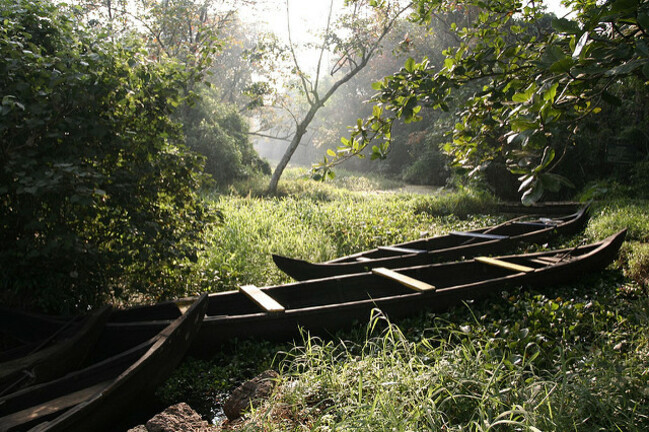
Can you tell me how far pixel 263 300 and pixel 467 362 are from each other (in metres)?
1.69

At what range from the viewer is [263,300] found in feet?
12.0

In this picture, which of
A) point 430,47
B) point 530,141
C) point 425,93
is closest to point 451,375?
point 530,141

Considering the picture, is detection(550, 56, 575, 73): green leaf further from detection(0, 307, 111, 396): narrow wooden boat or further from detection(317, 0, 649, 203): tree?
detection(0, 307, 111, 396): narrow wooden boat

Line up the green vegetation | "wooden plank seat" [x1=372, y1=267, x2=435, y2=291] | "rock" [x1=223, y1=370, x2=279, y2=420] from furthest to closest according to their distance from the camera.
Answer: "wooden plank seat" [x1=372, y1=267, x2=435, y2=291], "rock" [x1=223, y1=370, x2=279, y2=420], the green vegetation

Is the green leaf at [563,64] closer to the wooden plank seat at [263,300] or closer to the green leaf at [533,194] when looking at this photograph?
the green leaf at [533,194]

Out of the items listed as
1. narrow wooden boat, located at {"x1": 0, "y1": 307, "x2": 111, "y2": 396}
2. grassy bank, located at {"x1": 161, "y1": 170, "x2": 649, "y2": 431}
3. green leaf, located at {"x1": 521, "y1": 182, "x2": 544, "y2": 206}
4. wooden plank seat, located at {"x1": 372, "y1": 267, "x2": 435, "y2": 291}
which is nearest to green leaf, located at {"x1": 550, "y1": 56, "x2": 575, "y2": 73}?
green leaf, located at {"x1": 521, "y1": 182, "x2": 544, "y2": 206}

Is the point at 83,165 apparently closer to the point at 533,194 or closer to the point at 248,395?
the point at 248,395

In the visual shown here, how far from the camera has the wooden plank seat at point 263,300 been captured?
3.46 metres

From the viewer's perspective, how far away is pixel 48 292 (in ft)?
11.5

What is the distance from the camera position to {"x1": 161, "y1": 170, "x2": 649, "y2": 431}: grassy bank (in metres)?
2.24

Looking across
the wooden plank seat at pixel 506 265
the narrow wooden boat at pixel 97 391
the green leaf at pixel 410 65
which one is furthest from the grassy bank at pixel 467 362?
the green leaf at pixel 410 65

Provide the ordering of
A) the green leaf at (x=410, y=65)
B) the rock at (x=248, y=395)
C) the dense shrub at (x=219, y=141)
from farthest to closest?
the dense shrub at (x=219, y=141) < the rock at (x=248, y=395) < the green leaf at (x=410, y=65)

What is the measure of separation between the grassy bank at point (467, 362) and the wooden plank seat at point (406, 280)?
0.27 metres

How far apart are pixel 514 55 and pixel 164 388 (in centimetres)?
334
